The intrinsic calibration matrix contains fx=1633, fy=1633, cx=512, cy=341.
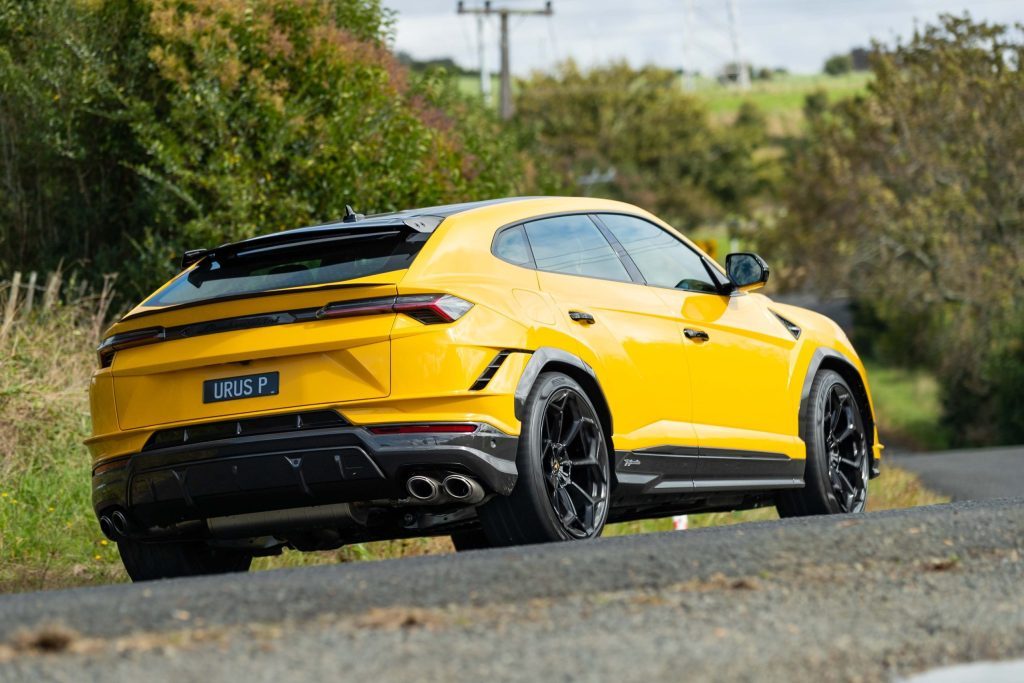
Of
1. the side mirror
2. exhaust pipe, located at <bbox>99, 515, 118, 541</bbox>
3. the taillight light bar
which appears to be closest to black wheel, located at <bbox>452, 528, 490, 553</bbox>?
the side mirror

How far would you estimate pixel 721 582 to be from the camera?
5.39 m

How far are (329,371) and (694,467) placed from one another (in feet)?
7.28

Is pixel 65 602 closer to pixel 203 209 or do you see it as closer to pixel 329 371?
pixel 329 371

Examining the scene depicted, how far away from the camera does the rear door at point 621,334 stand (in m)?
7.36

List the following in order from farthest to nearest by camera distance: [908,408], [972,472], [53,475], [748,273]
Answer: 1. [908,408]
2. [972,472]
3. [53,475]
4. [748,273]

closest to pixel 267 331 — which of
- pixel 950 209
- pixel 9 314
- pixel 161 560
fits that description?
pixel 161 560

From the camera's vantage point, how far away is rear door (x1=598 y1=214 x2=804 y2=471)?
8.21m

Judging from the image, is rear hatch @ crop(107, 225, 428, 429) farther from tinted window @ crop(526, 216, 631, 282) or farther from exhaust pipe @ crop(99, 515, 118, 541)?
tinted window @ crop(526, 216, 631, 282)

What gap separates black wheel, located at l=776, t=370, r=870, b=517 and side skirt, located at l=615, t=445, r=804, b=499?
0.50 feet

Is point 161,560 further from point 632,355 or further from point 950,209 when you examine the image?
point 950,209

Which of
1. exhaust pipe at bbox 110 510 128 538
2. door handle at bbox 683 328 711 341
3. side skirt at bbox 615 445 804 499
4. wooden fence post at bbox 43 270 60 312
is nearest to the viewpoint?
exhaust pipe at bbox 110 510 128 538

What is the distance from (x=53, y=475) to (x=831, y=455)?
5.33 metres

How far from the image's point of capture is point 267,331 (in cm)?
667

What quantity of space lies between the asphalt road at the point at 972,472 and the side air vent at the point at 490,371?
1250cm
